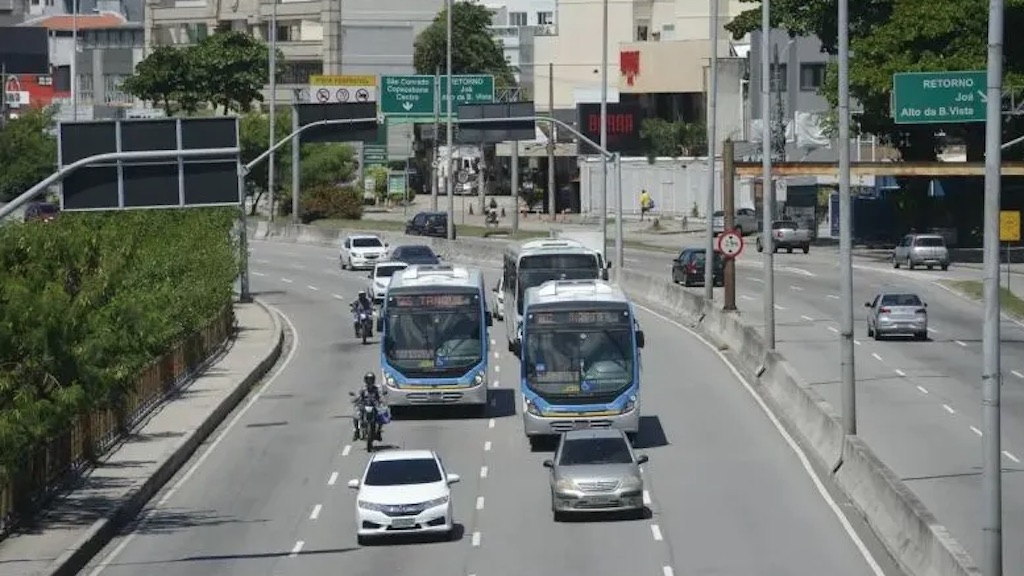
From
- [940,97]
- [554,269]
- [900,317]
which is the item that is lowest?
[900,317]

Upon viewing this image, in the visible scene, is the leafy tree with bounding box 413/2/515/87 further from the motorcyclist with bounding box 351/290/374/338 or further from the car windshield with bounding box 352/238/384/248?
the motorcyclist with bounding box 351/290/374/338

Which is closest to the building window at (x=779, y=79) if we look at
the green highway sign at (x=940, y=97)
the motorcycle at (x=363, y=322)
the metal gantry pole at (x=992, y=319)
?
the green highway sign at (x=940, y=97)

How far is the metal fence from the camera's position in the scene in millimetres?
31062

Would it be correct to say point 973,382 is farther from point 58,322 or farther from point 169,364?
point 58,322

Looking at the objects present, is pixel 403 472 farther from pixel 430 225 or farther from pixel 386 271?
pixel 430 225

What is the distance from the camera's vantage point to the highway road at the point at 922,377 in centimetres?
3219

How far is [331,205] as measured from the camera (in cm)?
11250

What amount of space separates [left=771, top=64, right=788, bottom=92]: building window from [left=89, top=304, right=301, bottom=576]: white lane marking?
1997 inches

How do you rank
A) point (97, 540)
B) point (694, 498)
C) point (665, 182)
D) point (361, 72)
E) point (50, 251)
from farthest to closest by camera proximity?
point (361, 72) → point (665, 182) → point (50, 251) → point (694, 498) → point (97, 540)

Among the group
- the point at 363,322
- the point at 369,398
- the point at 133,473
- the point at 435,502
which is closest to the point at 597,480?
the point at 435,502

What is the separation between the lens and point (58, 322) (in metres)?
30.8

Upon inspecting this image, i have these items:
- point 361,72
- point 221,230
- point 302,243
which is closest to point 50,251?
point 221,230

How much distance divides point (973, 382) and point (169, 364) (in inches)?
768

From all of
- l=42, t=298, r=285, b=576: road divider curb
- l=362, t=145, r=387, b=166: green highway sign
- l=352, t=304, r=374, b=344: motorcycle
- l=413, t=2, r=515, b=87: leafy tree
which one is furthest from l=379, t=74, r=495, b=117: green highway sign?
l=413, t=2, r=515, b=87: leafy tree
